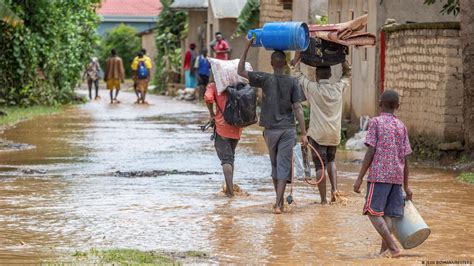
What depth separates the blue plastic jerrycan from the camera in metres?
10.9

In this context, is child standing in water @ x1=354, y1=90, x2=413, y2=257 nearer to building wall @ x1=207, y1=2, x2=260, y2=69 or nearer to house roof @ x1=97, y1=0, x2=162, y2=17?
building wall @ x1=207, y1=2, x2=260, y2=69

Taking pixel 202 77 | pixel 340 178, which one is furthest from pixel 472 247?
pixel 202 77

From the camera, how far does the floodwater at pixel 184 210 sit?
353 inches

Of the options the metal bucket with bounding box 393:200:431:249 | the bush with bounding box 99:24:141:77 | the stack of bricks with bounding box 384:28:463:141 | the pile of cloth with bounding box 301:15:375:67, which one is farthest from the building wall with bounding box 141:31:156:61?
the metal bucket with bounding box 393:200:431:249

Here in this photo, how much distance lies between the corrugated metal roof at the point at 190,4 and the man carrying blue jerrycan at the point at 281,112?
Result: 29589mm

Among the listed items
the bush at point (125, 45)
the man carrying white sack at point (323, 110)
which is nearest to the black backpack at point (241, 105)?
the man carrying white sack at point (323, 110)

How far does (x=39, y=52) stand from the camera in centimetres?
2914

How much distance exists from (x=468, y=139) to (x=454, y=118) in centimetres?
84

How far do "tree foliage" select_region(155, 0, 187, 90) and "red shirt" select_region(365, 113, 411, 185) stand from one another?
117ft

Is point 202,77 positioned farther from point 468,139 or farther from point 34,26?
point 468,139

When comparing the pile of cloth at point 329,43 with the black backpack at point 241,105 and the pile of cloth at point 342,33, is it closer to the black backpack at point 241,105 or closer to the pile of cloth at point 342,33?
the pile of cloth at point 342,33

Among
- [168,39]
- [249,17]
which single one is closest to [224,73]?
[249,17]

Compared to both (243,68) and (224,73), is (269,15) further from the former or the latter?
(243,68)

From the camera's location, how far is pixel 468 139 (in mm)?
15102
